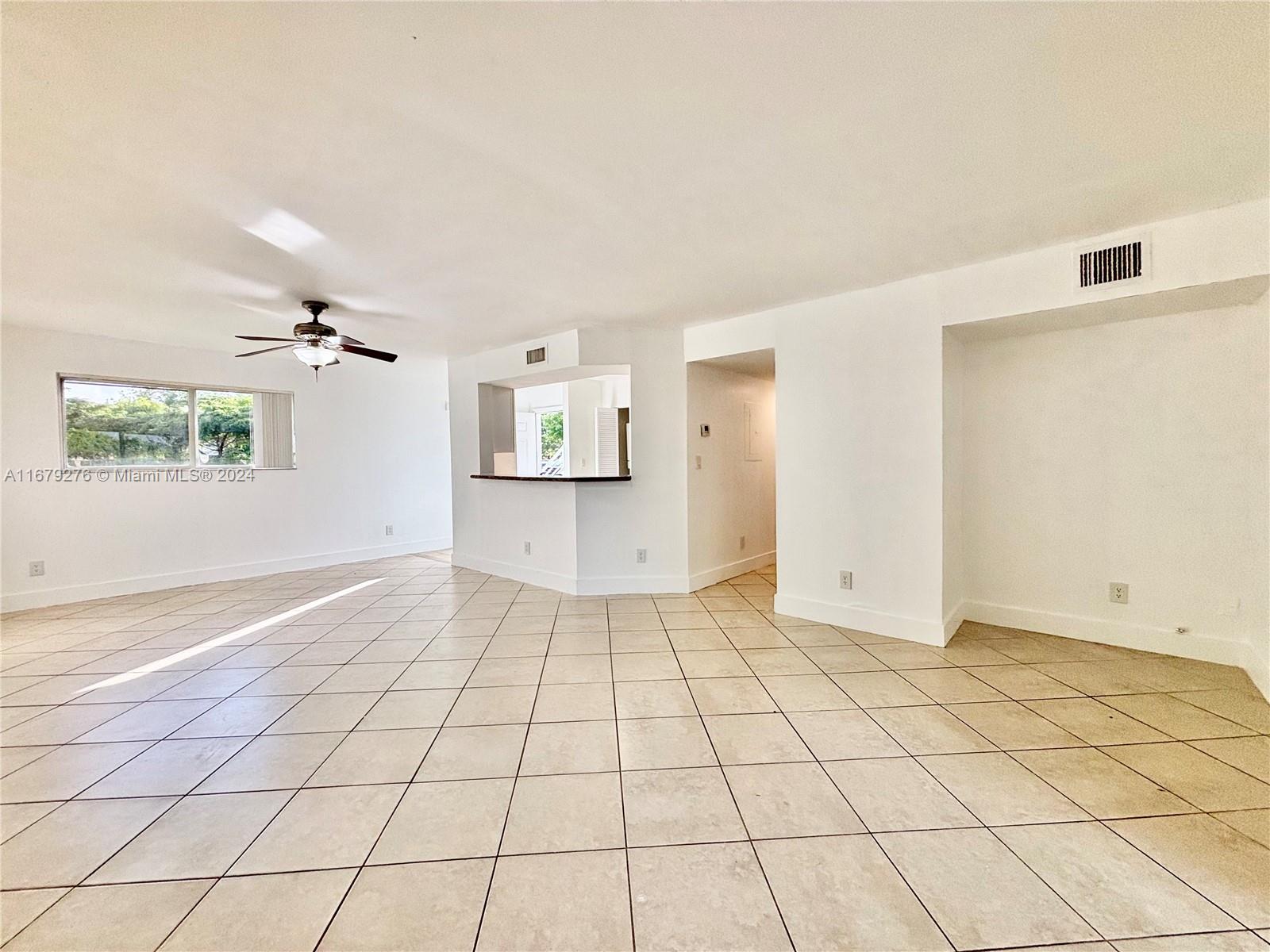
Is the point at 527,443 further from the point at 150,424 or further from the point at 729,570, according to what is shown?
the point at 729,570

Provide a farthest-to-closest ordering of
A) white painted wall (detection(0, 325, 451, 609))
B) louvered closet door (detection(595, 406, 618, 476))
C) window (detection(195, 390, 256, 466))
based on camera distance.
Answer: louvered closet door (detection(595, 406, 618, 476))
window (detection(195, 390, 256, 466))
white painted wall (detection(0, 325, 451, 609))

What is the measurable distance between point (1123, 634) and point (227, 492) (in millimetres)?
7691

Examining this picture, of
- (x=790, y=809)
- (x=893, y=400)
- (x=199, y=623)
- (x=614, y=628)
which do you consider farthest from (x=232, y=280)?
(x=893, y=400)

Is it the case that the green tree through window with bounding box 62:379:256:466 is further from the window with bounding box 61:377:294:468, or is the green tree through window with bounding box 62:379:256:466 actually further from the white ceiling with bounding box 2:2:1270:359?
the white ceiling with bounding box 2:2:1270:359

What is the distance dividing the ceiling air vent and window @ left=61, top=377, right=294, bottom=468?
7011 millimetres

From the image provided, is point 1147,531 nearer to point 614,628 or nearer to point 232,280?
point 614,628

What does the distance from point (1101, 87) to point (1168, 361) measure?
2198mm

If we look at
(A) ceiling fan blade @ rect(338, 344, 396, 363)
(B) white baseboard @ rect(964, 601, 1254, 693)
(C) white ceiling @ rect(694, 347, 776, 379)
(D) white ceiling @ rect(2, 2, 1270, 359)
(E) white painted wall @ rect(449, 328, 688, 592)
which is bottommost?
(B) white baseboard @ rect(964, 601, 1254, 693)

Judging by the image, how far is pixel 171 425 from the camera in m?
4.95

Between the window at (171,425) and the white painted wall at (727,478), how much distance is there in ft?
15.4

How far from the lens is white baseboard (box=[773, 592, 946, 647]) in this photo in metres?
3.12

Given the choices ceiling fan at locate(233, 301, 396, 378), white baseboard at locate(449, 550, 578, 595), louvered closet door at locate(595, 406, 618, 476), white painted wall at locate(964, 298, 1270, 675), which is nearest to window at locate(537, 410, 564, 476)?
louvered closet door at locate(595, 406, 618, 476)

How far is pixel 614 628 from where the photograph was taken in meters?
3.52

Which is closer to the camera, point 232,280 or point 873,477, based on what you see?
point 232,280
